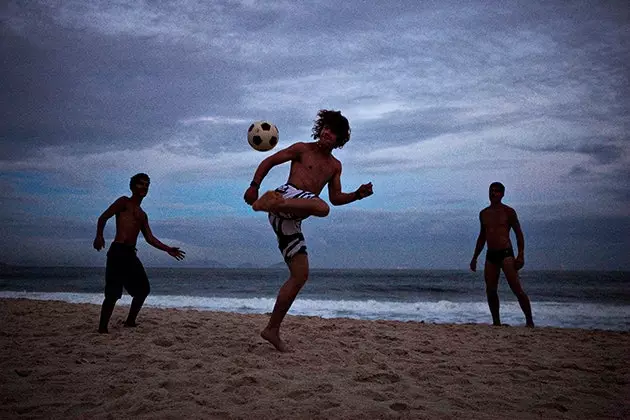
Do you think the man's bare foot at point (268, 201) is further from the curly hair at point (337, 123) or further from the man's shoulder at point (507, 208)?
the man's shoulder at point (507, 208)

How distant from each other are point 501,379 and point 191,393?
2433mm

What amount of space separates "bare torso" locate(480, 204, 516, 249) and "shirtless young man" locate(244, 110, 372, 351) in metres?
3.75

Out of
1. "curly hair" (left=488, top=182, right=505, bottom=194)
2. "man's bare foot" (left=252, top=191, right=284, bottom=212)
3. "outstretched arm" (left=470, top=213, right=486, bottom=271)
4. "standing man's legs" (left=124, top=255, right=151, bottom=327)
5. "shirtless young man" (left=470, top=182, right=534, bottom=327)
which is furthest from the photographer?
"outstretched arm" (left=470, top=213, right=486, bottom=271)

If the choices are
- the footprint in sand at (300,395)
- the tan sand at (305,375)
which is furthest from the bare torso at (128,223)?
the footprint in sand at (300,395)

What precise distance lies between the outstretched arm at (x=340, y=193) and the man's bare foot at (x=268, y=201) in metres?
0.81

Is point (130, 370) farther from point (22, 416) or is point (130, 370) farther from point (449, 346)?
point (449, 346)

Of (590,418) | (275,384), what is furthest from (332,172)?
(590,418)

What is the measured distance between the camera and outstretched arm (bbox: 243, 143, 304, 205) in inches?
166

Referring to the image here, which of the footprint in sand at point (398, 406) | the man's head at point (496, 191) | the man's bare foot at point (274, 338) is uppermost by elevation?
the man's head at point (496, 191)

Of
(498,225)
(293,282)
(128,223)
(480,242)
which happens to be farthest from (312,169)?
(480,242)

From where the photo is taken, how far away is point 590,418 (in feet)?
9.61

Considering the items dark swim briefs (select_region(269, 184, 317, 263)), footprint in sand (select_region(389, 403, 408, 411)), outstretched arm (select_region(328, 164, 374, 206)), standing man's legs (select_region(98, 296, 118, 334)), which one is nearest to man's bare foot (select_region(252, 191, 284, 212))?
dark swim briefs (select_region(269, 184, 317, 263))

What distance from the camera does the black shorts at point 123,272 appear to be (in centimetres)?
554

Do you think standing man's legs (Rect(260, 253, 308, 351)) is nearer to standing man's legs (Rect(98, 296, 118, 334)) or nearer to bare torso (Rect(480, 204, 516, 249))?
standing man's legs (Rect(98, 296, 118, 334))
